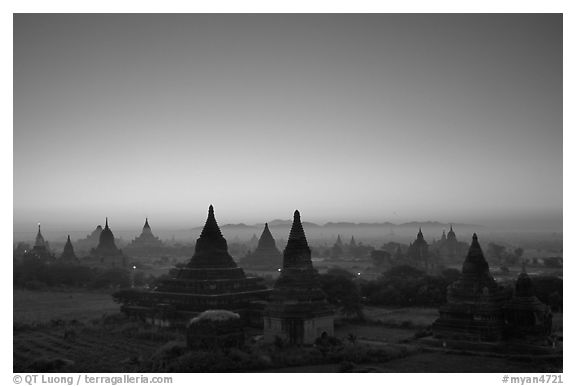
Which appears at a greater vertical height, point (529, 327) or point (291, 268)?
point (291, 268)

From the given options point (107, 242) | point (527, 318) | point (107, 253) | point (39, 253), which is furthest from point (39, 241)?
point (527, 318)

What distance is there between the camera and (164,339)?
1251 inches

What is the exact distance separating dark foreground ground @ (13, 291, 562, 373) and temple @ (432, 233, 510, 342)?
1739mm

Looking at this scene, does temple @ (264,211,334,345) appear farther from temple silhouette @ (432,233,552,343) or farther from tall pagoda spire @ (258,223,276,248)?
tall pagoda spire @ (258,223,276,248)

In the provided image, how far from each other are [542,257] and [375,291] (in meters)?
51.3

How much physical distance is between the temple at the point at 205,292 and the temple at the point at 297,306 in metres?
4.08

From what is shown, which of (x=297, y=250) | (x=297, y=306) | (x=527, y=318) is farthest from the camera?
(x=297, y=250)

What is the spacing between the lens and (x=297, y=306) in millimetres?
30391

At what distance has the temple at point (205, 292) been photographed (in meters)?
35.2

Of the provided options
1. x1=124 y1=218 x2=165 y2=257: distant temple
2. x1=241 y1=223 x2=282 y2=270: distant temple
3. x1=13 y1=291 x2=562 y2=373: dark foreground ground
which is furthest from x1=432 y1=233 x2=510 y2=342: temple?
x1=124 y1=218 x2=165 y2=257: distant temple

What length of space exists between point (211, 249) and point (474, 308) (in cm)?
1475

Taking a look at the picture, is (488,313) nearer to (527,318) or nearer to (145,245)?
(527,318)

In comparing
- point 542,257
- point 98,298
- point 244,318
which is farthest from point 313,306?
point 542,257
